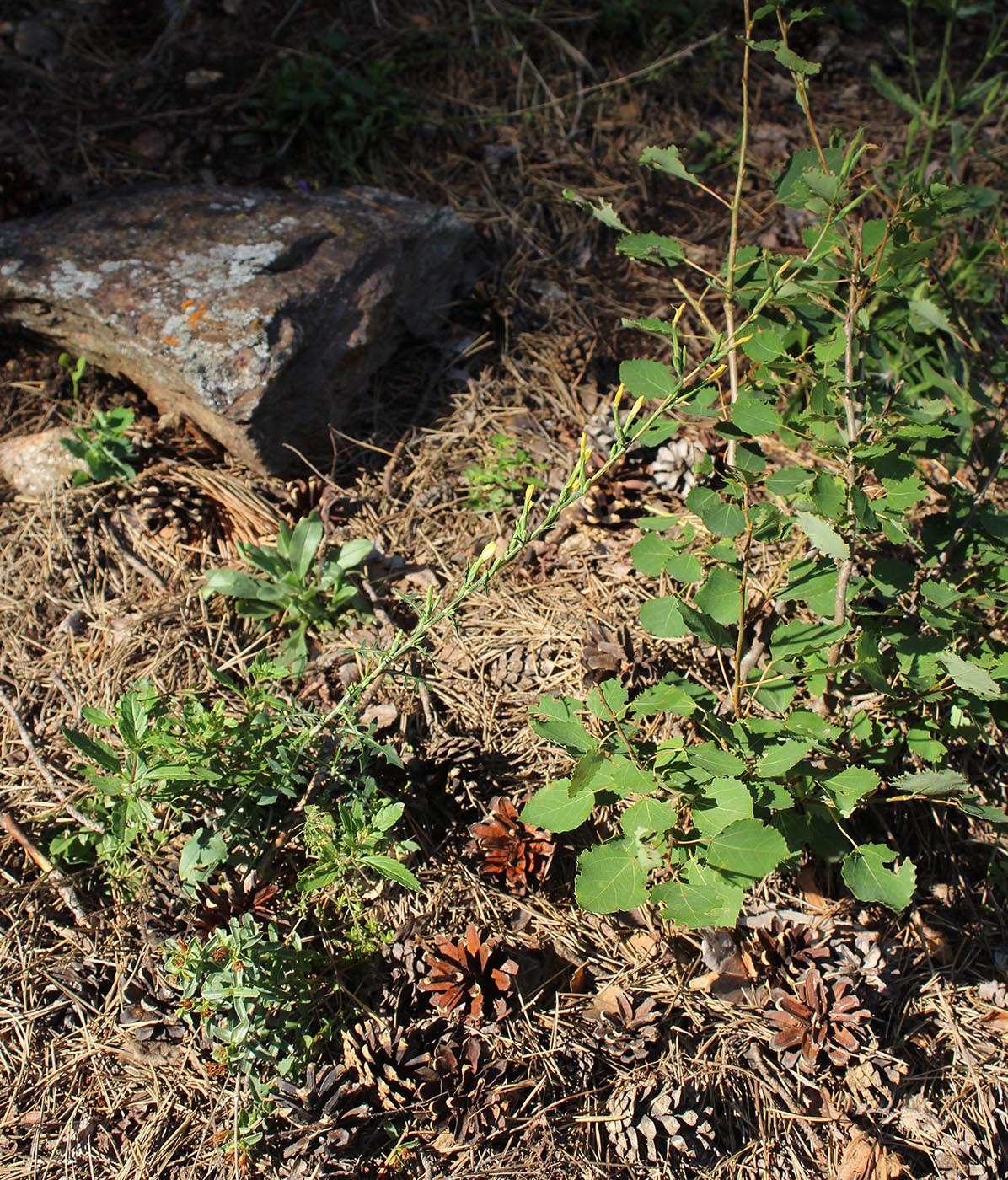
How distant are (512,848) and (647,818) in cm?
66

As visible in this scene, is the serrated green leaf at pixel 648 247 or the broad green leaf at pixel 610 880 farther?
the serrated green leaf at pixel 648 247

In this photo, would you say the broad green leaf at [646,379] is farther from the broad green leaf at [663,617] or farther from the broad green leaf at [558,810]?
the broad green leaf at [558,810]

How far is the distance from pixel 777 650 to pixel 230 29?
3629mm

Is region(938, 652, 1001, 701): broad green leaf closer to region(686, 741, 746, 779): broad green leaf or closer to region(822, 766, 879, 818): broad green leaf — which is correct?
region(822, 766, 879, 818): broad green leaf

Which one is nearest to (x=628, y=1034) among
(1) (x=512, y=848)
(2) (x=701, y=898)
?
(1) (x=512, y=848)

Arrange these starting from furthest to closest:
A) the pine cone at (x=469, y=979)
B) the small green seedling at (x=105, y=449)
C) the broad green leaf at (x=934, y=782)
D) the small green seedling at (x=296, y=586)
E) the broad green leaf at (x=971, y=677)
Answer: the small green seedling at (x=105, y=449)
the small green seedling at (x=296, y=586)
the pine cone at (x=469, y=979)
the broad green leaf at (x=934, y=782)
the broad green leaf at (x=971, y=677)

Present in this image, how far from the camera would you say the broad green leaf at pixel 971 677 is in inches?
71.1

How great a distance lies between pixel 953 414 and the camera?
2.31 meters

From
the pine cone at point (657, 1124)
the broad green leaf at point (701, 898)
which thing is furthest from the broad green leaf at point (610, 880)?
the pine cone at point (657, 1124)

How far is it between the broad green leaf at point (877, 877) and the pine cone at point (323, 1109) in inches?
47.7

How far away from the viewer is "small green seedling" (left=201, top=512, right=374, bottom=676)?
106 inches

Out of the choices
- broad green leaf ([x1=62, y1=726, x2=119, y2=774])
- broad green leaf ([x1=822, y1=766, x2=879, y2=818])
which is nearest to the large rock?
broad green leaf ([x1=62, y1=726, x2=119, y2=774])

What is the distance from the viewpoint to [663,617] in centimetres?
211

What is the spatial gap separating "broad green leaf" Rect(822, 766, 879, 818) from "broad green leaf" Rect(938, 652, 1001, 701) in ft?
0.88
